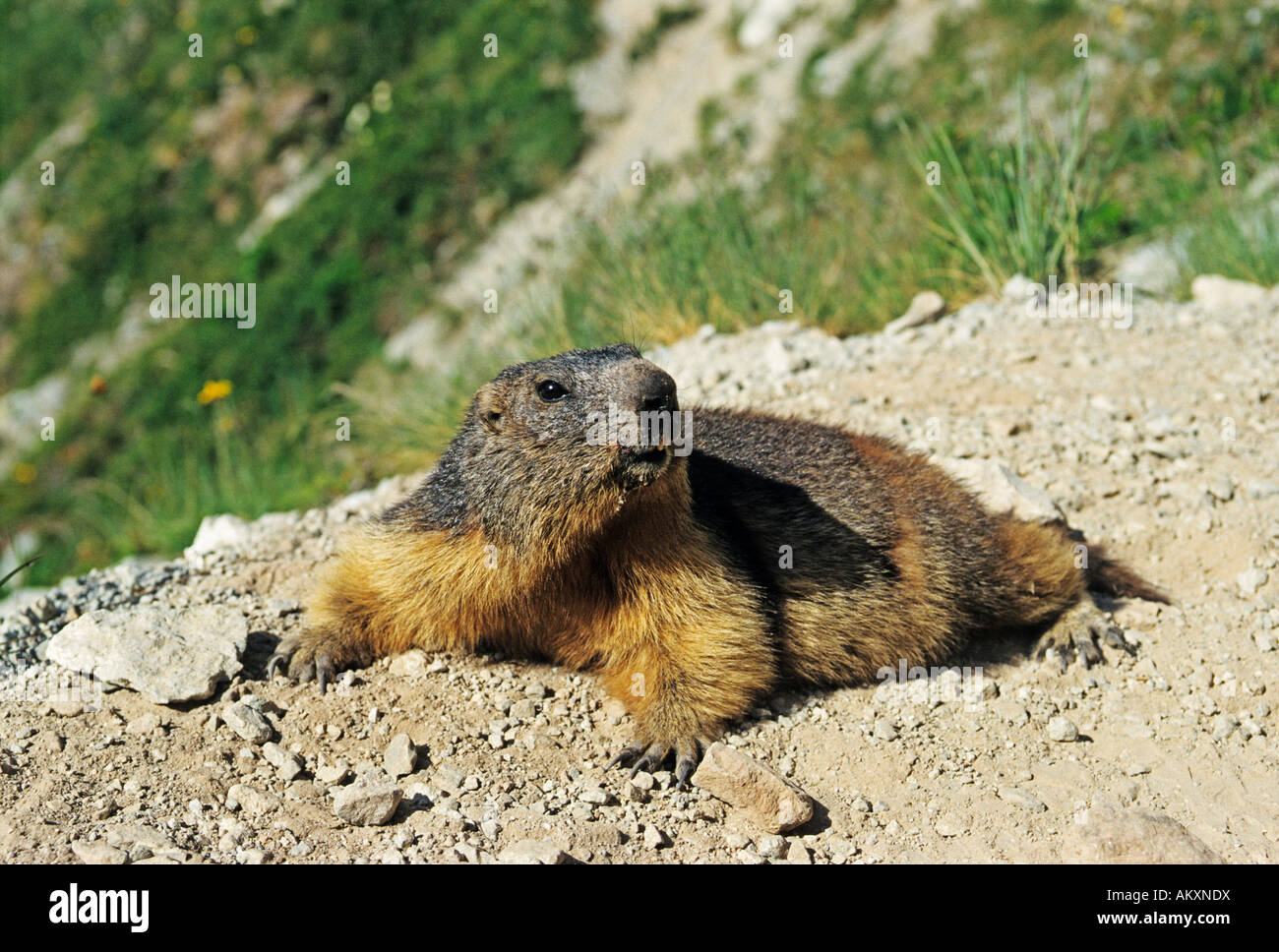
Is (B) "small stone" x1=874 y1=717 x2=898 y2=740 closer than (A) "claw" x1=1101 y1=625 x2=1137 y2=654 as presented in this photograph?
Yes

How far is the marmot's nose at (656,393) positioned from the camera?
185 inches

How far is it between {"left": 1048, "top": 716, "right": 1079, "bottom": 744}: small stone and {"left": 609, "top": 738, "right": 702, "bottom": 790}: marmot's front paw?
184cm

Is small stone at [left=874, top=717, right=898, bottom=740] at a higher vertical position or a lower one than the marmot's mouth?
lower

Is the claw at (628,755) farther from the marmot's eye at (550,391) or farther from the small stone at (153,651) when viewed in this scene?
the small stone at (153,651)

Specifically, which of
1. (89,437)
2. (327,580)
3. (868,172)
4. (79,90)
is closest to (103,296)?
(89,437)

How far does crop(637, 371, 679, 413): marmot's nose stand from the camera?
185 inches

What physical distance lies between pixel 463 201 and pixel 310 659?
47.0 ft

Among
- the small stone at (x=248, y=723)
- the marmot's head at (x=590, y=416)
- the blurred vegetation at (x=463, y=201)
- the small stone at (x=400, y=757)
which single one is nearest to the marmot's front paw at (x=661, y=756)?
the small stone at (x=400, y=757)

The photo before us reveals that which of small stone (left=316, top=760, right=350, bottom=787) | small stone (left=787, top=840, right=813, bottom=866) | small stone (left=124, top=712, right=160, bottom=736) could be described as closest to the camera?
small stone (left=787, top=840, right=813, bottom=866)

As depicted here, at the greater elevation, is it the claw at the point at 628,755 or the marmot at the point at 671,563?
the marmot at the point at 671,563

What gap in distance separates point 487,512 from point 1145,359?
6.00 m

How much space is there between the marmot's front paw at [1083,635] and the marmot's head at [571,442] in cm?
303
